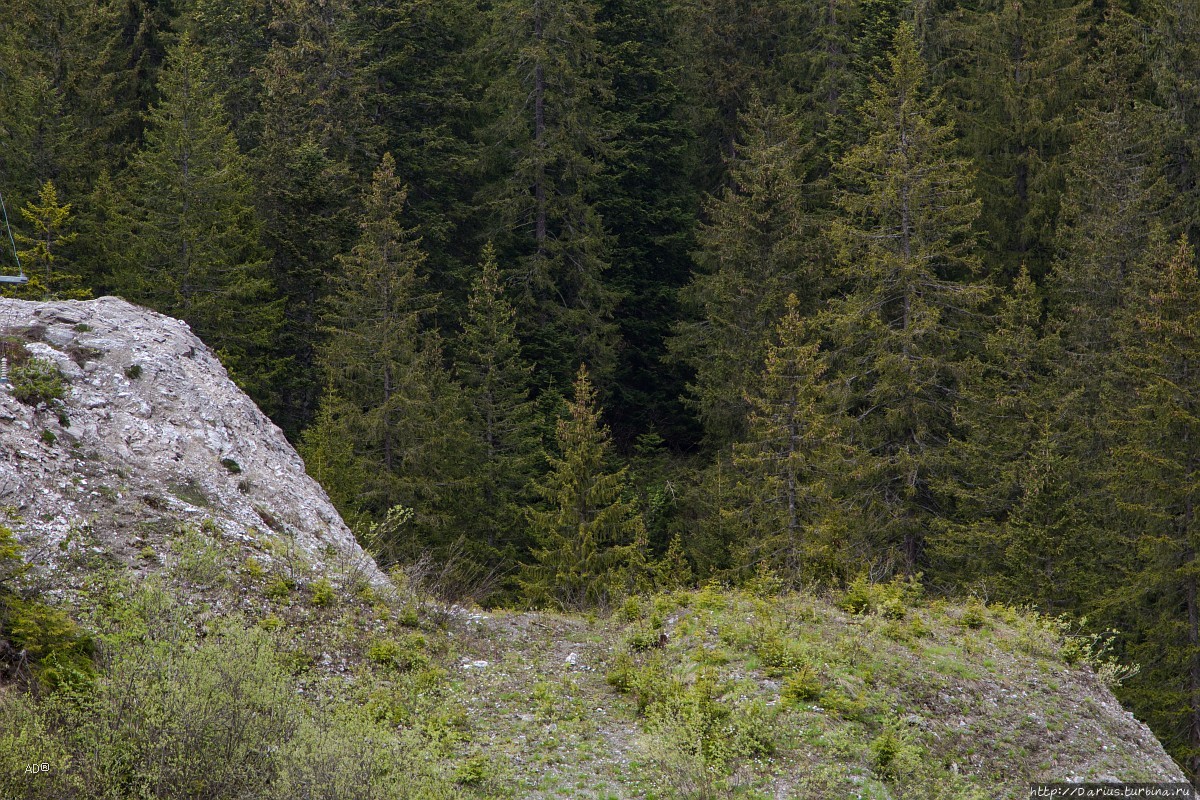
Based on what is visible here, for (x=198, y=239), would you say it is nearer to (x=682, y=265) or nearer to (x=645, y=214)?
(x=645, y=214)

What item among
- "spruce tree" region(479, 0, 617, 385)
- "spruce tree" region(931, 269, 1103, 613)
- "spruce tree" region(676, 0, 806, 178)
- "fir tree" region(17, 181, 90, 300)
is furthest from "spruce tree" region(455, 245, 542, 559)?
"spruce tree" region(676, 0, 806, 178)

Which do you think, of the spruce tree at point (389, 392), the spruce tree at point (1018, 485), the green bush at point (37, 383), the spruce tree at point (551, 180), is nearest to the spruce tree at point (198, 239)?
the spruce tree at point (389, 392)

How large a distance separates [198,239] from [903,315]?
19.1m

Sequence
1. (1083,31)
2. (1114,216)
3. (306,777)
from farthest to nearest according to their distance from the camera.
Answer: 1. (1083,31)
2. (1114,216)
3. (306,777)

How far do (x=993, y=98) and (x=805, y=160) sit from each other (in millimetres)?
6667

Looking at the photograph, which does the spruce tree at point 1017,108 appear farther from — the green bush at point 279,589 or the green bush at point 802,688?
the green bush at point 279,589

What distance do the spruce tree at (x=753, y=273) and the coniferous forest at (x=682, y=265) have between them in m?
0.16

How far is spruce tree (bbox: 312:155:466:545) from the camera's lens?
25.9 m

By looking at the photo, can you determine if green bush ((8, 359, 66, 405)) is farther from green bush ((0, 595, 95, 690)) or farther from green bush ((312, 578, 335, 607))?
green bush ((312, 578, 335, 607))

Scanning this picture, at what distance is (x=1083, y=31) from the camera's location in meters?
34.8

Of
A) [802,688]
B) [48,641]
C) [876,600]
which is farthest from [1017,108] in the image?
[48,641]

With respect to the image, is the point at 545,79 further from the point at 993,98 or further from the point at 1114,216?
the point at 1114,216

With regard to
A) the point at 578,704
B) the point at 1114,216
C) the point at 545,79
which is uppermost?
the point at 545,79

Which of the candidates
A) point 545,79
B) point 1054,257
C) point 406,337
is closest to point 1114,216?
point 1054,257
